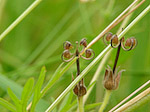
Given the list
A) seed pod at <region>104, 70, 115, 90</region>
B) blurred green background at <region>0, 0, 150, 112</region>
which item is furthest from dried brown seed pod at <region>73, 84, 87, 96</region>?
blurred green background at <region>0, 0, 150, 112</region>

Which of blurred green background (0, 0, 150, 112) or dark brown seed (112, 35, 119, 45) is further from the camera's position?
blurred green background (0, 0, 150, 112)

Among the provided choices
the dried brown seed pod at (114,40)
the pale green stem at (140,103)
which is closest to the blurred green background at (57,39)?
the pale green stem at (140,103)

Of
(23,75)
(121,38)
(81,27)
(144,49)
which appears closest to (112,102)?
(144,49)

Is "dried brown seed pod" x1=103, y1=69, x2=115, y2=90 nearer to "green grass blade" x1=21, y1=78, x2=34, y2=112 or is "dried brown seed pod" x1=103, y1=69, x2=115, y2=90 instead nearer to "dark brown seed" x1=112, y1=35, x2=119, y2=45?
"dark brown seed" x1=112, y1=35, x2=119, y2=45

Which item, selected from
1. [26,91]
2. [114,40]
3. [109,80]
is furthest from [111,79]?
[26,91]

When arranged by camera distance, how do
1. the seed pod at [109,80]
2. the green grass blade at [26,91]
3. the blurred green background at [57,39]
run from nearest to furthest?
1. the green grass blade at [26,91]
2. the seed pod at [109,80]
3. the blurred green background at [57,39]

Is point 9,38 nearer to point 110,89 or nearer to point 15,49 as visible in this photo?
point 15,49

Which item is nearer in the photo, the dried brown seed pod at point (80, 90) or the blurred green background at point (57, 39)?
the dried brown seed pod at point (80, 90)

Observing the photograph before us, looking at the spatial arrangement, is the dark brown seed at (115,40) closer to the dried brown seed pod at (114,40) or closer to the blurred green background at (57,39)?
the dried brown seed pod at (114,40)

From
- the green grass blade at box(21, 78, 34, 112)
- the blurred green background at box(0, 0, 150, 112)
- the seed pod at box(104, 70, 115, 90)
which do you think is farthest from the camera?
the blurred green background at box(0, 0, 150, 112)
